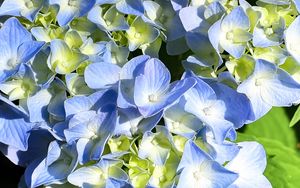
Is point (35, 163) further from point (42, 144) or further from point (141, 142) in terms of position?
point (141, 142)

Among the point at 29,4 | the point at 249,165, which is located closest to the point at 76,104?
the point at 29,4

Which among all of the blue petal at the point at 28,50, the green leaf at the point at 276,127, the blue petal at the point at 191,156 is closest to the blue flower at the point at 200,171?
the blue petal at the point at 191,156

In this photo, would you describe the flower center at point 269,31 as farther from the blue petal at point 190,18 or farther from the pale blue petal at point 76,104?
the pale blue petal at point 76,104

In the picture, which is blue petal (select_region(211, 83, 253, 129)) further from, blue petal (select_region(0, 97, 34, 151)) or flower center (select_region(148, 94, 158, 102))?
blue petal (select_region(0, 97, 34, 151))

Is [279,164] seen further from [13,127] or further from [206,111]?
[13,127]

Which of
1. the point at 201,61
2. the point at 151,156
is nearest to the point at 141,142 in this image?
the point at 151,156
